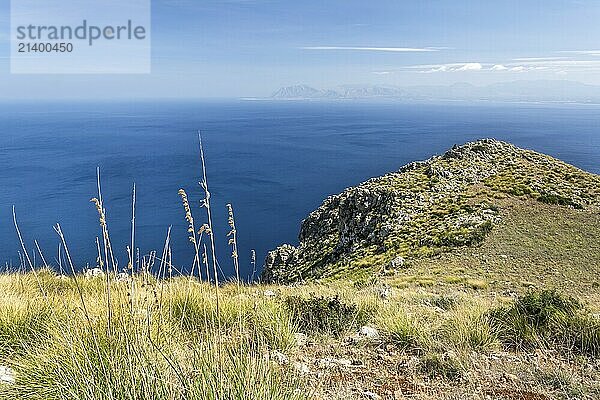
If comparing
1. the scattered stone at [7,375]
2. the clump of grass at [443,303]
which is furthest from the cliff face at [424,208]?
the scattered stone at [7,375]

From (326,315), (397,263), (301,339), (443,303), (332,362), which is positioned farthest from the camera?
(397,263)

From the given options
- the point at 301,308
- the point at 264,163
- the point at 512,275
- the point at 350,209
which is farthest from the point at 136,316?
the point at 264,163

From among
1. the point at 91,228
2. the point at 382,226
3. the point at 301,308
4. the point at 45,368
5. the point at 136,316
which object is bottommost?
the point at 91,228

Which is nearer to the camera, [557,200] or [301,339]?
[301,339]

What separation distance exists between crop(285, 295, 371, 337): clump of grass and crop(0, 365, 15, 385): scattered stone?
8.02 feet

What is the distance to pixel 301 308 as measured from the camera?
17.5ft

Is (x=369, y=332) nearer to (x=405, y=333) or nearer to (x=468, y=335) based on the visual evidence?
(x=405, y=333)

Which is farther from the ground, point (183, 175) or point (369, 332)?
point (369, 332)

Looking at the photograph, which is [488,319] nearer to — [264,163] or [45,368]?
[45,368]

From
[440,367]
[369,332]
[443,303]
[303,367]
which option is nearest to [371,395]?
[303,367]

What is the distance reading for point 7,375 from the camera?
3055 mm

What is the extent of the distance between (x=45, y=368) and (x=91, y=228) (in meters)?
60.4

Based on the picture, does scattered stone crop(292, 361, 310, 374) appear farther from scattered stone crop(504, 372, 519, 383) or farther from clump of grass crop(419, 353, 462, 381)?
scattered stone crop(504, 372, 519, 383)

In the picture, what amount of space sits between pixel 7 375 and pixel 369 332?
324cm
